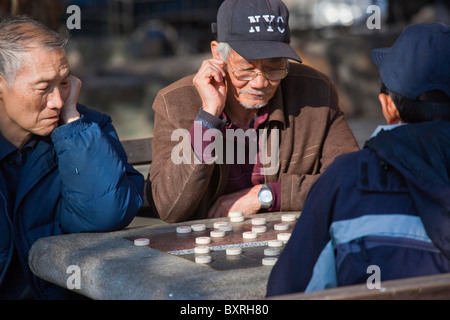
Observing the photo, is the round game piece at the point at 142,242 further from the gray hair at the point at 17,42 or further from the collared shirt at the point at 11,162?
the gray hair at the point at 17,42

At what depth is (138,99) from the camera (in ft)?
57.1

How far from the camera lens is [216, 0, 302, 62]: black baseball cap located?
3510 mm

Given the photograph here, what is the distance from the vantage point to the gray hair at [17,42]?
10.0ft

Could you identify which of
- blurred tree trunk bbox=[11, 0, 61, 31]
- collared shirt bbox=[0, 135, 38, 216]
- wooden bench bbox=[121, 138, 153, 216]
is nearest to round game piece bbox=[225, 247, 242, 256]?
collared shirt bbox=[0, 135, 38, 216]

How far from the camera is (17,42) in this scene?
3.06 m

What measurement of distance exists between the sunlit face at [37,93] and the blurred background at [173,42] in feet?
1.46

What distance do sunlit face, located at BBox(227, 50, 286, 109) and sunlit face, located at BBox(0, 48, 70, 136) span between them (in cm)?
86

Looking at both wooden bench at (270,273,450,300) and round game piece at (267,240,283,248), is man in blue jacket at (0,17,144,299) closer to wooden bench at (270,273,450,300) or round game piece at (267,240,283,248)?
round game piece at (267,240,283,248)

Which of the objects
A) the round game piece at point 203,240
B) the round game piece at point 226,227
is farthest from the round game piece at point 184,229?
the round game piece at point 203,240

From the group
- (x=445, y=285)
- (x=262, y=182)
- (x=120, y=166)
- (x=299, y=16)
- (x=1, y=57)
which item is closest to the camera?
(x=445, y=285)
